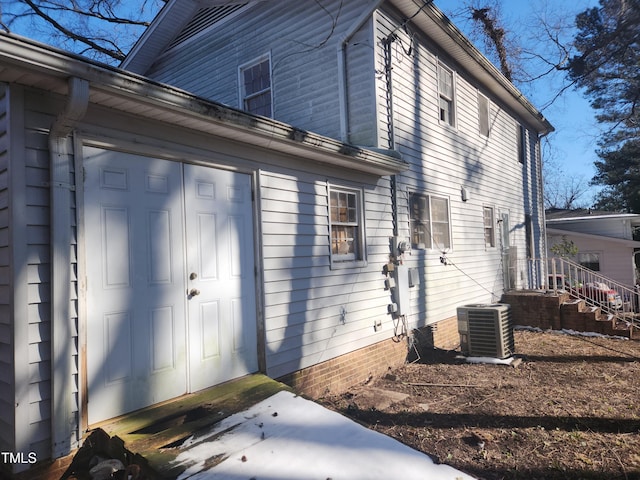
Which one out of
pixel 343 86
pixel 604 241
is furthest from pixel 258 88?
pixel 604 241

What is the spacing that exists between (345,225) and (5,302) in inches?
169

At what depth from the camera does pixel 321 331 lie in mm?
5773

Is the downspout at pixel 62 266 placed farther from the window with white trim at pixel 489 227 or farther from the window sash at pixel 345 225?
the window with white trim at pixel 489 227

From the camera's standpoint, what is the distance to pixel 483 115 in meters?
11.6

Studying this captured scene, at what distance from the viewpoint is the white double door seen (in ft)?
11.6

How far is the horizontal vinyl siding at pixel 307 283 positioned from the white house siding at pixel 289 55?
7.02 ft

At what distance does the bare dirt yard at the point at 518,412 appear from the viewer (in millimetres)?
3896

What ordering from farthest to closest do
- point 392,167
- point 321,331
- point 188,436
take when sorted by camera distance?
point 392,167
point 321,331
point 188,436

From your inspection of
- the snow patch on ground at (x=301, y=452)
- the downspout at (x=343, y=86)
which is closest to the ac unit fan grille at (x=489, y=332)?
the downspout at (x=343, y=86)

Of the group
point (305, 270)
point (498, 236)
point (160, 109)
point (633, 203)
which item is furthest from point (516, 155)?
point (633, 203)

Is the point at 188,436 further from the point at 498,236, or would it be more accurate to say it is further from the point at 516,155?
the point at 516,155

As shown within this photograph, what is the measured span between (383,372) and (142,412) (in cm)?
413

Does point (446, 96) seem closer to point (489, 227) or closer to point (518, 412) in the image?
point (489, 227)

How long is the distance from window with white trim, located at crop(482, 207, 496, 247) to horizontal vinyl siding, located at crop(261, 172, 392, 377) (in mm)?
5658
